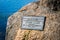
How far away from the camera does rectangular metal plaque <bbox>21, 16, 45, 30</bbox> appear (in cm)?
228

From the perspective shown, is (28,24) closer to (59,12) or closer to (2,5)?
(59,12)

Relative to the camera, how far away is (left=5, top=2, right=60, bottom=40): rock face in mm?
2133

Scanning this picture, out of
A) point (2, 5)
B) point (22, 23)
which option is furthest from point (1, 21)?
point (22, 23)

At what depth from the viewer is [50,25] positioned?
217 cm

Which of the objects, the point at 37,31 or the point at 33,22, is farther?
the point at 33,22

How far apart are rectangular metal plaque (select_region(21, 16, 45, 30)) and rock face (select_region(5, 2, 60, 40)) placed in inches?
2.5

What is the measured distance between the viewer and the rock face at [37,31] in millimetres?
2133

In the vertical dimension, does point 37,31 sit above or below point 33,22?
below

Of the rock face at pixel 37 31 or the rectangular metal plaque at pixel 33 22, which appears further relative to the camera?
the rectangular metal plaque at pixel 33 22

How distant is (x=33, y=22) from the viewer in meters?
2.34

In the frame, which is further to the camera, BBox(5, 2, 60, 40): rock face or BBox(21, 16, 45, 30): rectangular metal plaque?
BBox(21, 16, 45, 30): rectangular metal plaque

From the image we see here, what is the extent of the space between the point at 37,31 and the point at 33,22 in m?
0.17

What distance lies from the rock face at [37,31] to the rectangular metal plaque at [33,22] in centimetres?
6

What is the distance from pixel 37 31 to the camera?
2230mm
